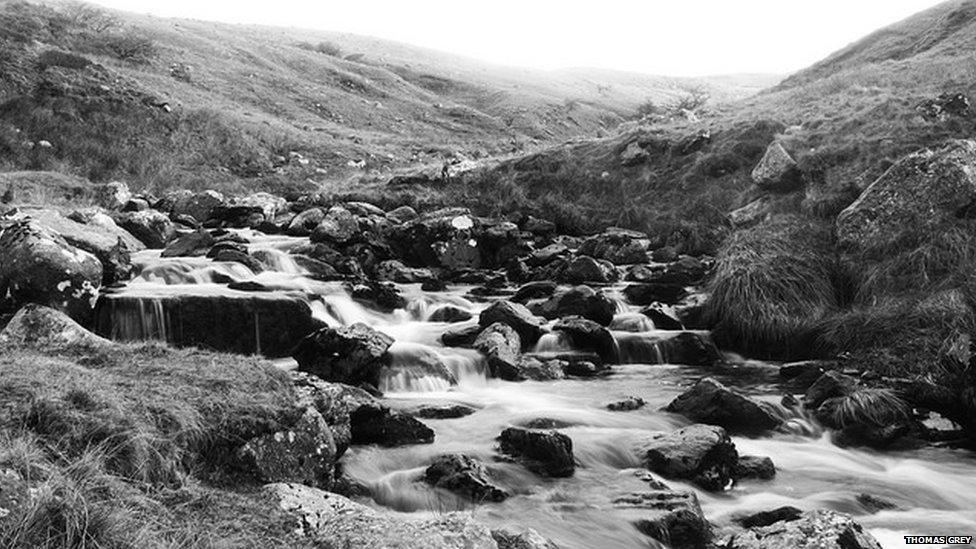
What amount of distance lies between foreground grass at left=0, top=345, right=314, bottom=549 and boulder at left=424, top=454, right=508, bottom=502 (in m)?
1.83

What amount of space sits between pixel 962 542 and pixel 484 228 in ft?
51.5

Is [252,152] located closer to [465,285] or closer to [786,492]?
[465,285]

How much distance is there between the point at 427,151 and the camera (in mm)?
41750

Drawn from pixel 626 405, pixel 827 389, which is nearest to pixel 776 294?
pixel 827 389

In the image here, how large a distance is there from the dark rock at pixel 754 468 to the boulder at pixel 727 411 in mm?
1177

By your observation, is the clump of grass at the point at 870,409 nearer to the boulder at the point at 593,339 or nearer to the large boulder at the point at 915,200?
the boulder at the point at 593,339

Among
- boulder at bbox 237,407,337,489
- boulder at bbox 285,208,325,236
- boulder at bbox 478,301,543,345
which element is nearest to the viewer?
boulder at bbox 237,407,337,489

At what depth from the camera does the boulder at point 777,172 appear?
20.4 metres

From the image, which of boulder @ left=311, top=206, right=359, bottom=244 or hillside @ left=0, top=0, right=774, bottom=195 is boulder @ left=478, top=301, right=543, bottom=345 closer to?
boulder @ left=311, top=206, right=359, bottom=244

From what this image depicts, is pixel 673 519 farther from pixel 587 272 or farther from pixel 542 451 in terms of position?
pixel 587 272

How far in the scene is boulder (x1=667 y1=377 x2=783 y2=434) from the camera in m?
10.3

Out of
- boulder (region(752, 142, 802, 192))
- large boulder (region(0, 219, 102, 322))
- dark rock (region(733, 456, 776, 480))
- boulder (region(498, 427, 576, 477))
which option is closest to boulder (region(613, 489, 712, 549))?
boulder (region(498, 427, 576, 477))

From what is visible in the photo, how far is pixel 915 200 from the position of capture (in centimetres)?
1477

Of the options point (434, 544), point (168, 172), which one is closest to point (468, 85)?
point (168, 172)
